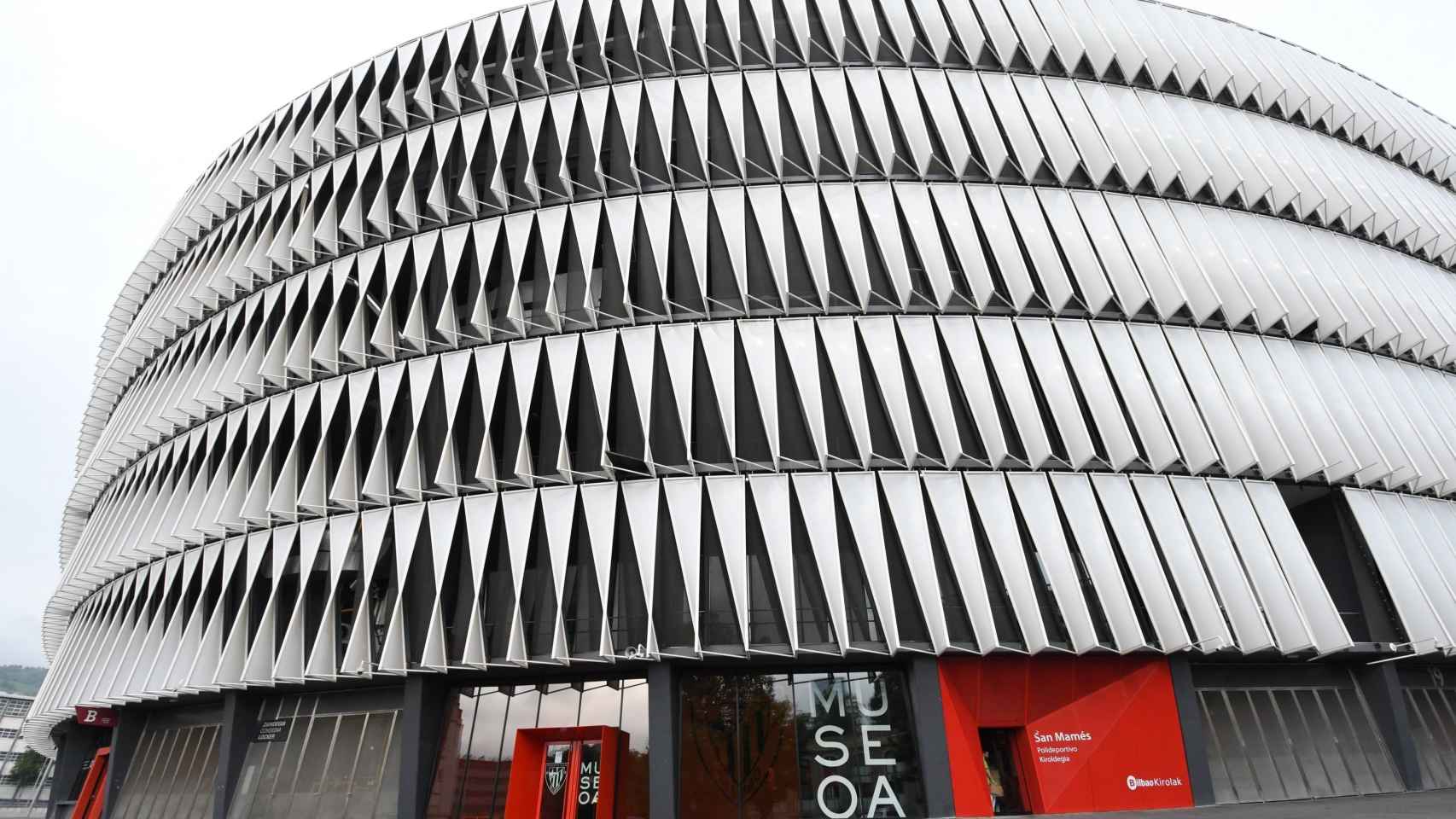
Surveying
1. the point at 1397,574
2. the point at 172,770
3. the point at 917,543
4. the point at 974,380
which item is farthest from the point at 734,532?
the point at 172,770

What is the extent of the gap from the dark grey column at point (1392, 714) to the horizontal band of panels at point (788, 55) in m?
18.8

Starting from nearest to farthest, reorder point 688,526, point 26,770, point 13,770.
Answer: point 688,526 → point 26,770 → point 13,770

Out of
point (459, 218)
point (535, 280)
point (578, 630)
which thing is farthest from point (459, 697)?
point (459, 218)

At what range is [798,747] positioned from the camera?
19453 millimetres

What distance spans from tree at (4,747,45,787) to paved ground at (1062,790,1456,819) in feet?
344

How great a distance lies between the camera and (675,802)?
1900cm

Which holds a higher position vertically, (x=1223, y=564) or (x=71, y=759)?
(x=1223, y=564)

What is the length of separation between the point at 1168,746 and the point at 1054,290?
37.9 ft

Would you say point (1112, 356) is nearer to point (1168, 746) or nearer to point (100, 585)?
point (1168, 746)

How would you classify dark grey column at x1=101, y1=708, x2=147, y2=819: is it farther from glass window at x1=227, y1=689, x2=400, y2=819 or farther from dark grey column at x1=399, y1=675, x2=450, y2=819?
dark grey column at x1=399, y1=675, x2=450, y2=819

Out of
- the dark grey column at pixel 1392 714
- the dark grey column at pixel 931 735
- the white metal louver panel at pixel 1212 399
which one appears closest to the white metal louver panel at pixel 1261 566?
the white metal louver panel at pixel 1212 399

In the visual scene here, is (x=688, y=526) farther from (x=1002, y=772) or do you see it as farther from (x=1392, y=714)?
(x=1392, y=714)

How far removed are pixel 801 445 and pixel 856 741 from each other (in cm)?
716

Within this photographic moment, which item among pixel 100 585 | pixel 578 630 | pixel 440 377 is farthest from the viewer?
pixel 100 585
